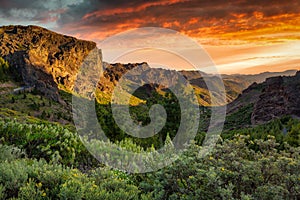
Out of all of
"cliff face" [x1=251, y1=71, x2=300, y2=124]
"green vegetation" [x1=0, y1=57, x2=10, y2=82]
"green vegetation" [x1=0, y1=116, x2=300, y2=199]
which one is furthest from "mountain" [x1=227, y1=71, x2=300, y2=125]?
"green vegetation" [x1=0, y1=57, x2=10, y2=82]

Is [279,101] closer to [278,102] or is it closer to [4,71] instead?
[278,102]

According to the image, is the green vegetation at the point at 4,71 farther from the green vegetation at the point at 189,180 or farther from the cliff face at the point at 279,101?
the green vegetation at the point at 189,180

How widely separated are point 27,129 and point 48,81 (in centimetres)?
14930

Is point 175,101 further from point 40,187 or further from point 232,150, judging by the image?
point 40,187

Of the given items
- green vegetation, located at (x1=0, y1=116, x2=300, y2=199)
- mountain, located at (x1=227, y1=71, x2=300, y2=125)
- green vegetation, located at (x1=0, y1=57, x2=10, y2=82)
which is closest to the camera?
green vegetation, located at (x1=0, y1=116, x2=300, y2=199)

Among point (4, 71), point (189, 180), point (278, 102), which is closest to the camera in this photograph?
point (189, 180)

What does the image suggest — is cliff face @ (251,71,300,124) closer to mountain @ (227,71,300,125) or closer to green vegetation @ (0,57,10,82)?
mountain @ (227,71,300,125)

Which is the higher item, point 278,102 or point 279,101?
point 279,101

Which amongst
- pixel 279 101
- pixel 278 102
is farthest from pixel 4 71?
pixel 279 101

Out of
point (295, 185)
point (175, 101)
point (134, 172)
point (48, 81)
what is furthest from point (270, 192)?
point (48, 81)

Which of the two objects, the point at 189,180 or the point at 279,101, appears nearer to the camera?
the point at 189,180

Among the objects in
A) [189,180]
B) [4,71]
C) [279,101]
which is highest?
[4,71]

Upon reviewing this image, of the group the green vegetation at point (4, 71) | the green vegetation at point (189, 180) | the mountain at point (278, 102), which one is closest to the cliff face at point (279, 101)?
the mountain at point (278, 102)

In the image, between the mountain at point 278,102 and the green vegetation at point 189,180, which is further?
the mountain at point 278,102
